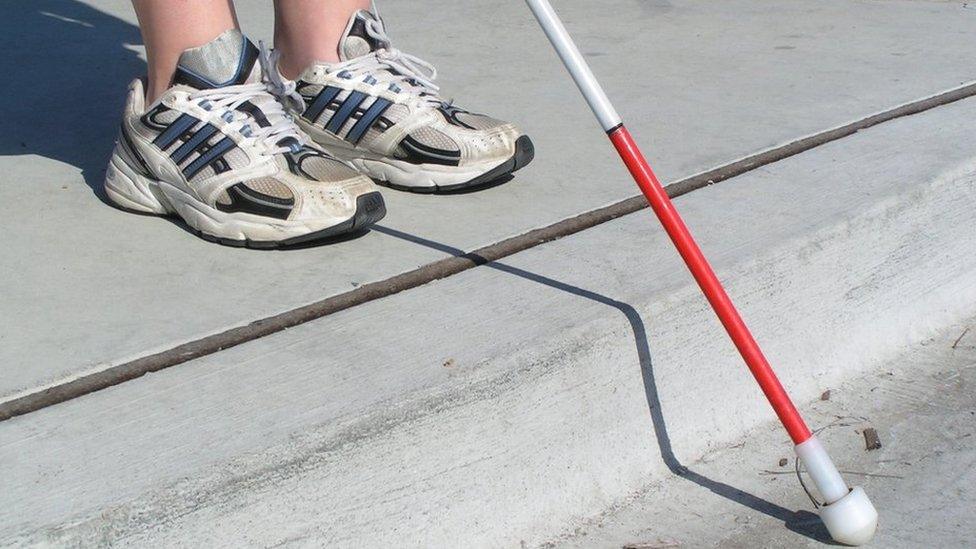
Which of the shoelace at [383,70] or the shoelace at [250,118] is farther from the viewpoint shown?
the shoelace at [383,70]

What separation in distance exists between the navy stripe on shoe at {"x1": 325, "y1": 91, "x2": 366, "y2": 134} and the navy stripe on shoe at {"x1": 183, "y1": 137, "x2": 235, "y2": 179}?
322 mm

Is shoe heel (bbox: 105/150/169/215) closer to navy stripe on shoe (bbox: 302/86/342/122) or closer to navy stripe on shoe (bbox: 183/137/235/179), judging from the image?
navy stripe on shoe (bbox: 183/137/235/179)

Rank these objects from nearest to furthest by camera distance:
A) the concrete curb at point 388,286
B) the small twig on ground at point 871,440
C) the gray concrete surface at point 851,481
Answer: the concrete curb at point 388,286 → the gray concrete surface at point 851,481 → the small twig on ground at point 871,440

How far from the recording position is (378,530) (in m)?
1.62

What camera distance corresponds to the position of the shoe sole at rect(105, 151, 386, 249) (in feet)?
7.13

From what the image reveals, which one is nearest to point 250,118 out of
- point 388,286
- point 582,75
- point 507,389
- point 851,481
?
point 388,286

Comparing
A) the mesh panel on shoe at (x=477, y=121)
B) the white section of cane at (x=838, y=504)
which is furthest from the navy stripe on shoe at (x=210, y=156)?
the white section of cane at (x=838, y=504)

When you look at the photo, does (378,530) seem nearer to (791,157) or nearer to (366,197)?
(366,197)

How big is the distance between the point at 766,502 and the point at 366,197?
0.87m

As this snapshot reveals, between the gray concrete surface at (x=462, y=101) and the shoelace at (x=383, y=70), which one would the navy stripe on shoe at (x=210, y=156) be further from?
the shoelace at (x=383, y=70)

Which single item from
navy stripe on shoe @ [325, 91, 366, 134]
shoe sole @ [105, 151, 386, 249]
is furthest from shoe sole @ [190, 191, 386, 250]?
navy stripe on shoe @ [325, 91, 366, 134]

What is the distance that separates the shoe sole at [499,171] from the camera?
8.09 feet

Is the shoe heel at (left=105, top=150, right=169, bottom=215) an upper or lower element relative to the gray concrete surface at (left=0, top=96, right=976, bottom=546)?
upper

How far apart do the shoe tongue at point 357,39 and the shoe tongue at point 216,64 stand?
9.9 inches
